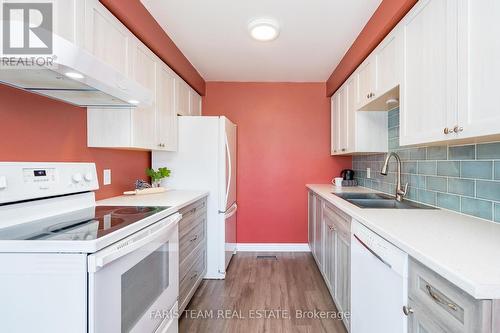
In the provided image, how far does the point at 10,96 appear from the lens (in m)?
1.26

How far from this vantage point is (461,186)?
1491mm

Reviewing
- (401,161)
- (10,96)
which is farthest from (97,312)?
(401,161)

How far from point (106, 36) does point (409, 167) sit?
2389 millimetres

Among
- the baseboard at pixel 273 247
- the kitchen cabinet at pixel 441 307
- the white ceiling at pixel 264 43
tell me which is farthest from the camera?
the baseboard at pixel 273 247

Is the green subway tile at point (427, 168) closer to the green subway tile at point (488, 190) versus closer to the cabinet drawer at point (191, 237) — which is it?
the green subway tile at point (488, 190)

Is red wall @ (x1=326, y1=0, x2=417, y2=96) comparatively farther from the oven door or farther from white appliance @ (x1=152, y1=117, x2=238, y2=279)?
the oven door

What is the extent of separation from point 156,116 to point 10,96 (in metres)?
1.04

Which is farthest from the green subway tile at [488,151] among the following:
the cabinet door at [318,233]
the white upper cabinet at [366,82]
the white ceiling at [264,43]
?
the cabinet door at [318,233]

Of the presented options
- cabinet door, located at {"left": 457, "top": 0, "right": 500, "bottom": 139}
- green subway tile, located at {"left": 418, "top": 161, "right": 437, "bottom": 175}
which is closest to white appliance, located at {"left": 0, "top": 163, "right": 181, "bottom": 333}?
cabinet door, located at {"left": 457, "top": 0, "right": 500, "bottom": 139}

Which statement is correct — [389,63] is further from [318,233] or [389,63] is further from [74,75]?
[74,75]

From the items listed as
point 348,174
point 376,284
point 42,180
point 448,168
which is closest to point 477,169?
point 448,168

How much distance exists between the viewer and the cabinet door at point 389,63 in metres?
1.67

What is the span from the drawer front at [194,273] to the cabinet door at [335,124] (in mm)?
2012

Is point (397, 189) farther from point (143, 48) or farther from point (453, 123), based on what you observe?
point (143, 48)
